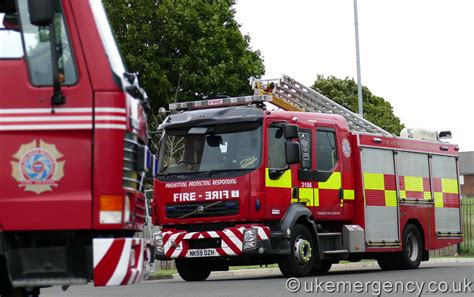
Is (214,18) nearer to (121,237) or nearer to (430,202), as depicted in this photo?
(430,202)

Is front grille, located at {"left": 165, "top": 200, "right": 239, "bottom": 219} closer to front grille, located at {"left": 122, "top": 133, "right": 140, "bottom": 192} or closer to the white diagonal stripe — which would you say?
front grille, located at {"left": 122, "top": 133, "right": 140, "bottom": 192}

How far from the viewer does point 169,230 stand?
1983 centimetres

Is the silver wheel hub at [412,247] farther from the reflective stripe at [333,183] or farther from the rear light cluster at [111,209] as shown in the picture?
the rear light cluster at [111,209]

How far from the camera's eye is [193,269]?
20750 millimetres

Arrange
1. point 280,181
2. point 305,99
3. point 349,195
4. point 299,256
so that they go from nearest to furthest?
point 280,181
point 299,256
point 349,195
point 305,99

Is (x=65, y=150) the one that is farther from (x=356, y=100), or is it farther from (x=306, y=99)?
(x=356, y=100)

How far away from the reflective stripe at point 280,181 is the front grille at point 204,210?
2.22 feet

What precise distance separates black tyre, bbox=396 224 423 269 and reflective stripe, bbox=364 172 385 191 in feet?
4.35

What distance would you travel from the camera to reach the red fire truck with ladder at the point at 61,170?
8648 mm

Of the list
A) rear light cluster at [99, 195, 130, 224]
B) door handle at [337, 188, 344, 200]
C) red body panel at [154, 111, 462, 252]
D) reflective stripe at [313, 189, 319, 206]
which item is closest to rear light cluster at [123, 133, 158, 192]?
rear light cluster at [99, 195, 130, 224]

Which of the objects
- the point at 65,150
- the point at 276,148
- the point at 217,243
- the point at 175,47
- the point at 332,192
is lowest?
the point at 217,243

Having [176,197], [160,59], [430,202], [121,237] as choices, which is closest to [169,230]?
[176,197]

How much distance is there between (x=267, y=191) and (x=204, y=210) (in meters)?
1.17

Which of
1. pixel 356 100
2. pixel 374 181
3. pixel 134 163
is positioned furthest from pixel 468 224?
pixel 356 100
